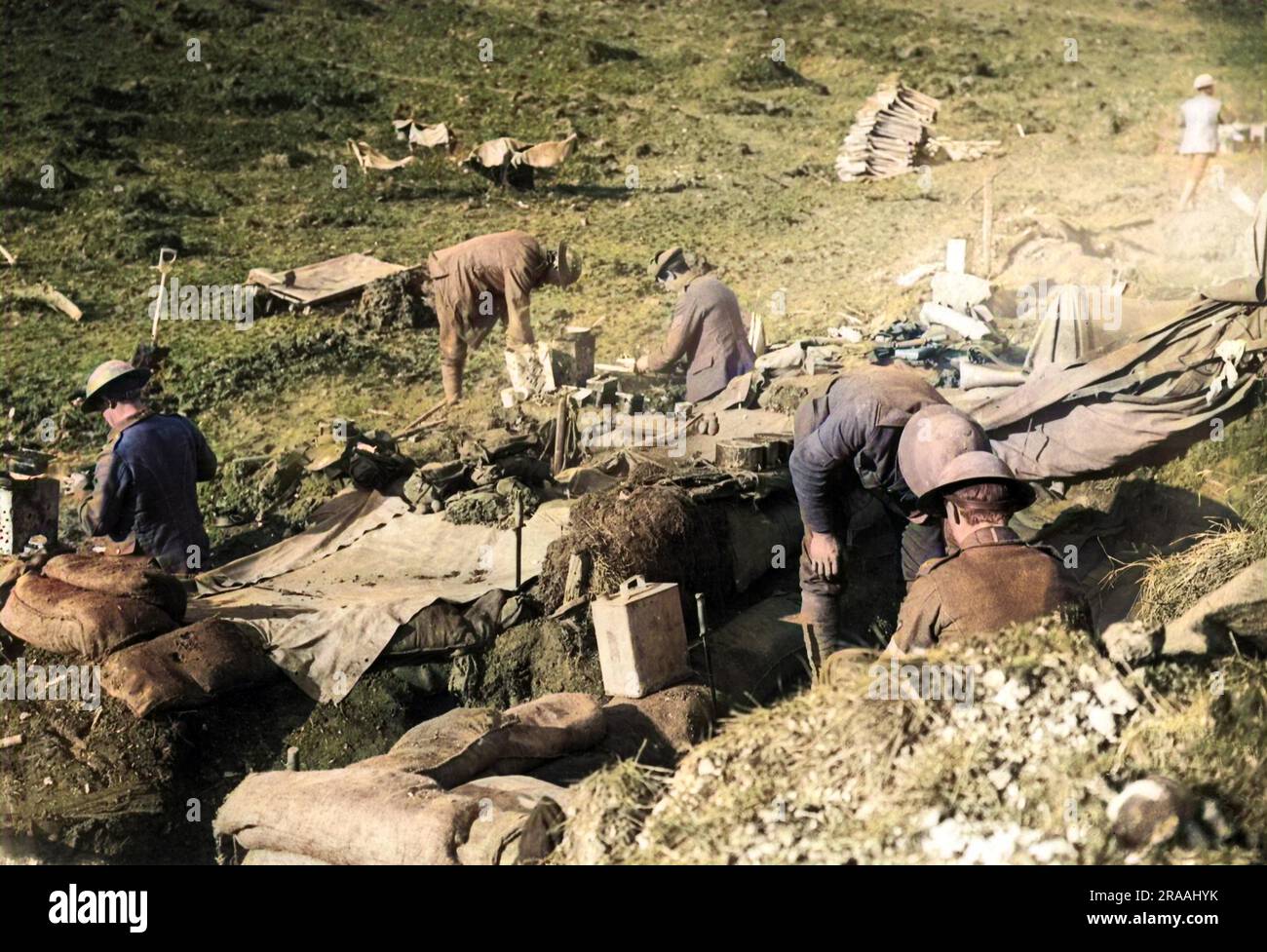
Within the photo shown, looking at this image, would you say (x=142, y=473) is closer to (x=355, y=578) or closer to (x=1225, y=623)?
(x=355, y=578)

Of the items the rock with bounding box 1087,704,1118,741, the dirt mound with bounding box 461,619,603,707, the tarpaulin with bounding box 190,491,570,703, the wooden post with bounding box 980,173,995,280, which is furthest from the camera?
the wooden post with bounding box 980,173,995,280

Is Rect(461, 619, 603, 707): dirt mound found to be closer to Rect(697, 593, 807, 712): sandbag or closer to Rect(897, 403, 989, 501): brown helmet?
Rect(697, 593, 807, 712): sandbag

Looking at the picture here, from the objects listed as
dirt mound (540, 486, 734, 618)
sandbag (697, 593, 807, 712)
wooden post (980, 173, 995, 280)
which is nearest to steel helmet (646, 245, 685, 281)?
dirt mound (540, 486, 734, 618)

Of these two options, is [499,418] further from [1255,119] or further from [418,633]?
[1255,119]

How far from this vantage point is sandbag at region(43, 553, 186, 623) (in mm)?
6883

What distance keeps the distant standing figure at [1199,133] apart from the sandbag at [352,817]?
11.0m

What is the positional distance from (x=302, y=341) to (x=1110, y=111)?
10035 mm

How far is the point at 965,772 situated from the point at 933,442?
1989 millimetres

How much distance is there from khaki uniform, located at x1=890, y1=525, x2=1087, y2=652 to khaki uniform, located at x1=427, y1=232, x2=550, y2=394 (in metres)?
6.15

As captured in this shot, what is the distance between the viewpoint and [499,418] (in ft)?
33.6

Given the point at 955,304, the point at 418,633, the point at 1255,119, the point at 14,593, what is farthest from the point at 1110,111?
the point at 14,593

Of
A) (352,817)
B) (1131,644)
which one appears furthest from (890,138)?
(352,817)

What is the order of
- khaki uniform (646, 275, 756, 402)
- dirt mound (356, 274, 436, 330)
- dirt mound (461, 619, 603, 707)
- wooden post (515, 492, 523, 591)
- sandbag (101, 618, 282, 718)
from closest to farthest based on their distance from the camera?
sandbag (101, 618, 282, 718), dirt mound (461, 619, 603, 707), wooden post (515, 492, 523, 591), khaki uniform (646, 275, 756, 402), dirt mound (356, 274, 436, 330)

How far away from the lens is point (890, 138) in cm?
1603
